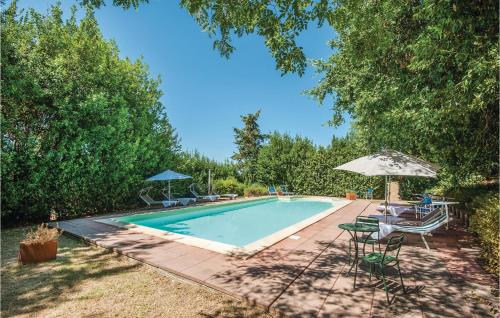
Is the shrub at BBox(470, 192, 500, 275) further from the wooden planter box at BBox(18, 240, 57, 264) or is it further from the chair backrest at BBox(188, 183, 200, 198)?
the chair backrest at BBox(188, 183, 200, 198)

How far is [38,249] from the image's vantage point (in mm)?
5172

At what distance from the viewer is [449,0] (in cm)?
457

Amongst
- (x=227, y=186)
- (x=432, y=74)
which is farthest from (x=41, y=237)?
(x=227, y=186)

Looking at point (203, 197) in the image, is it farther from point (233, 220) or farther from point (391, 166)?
point (391, 166)

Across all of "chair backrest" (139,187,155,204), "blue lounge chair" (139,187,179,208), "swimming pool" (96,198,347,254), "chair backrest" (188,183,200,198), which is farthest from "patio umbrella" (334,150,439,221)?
"chair backrest" (188,183,200,198)

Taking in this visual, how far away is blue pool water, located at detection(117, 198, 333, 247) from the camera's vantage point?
376 inches

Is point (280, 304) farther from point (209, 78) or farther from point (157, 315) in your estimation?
point (209, 78)

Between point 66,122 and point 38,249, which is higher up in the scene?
point 66,122

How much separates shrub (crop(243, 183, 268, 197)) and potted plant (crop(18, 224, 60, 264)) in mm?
15048

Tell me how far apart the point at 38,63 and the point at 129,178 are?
18.7 feet

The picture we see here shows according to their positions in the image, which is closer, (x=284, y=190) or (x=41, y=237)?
(x=41, y=237)

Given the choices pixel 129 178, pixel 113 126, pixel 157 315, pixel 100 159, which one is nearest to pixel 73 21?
pixel 113 126

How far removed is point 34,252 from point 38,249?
8cm

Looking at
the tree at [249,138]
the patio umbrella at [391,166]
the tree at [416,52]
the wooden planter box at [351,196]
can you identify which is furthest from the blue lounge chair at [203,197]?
the tree at [249,138]
